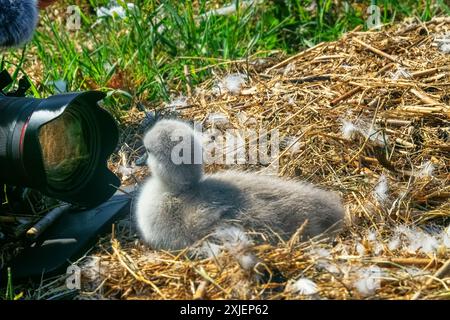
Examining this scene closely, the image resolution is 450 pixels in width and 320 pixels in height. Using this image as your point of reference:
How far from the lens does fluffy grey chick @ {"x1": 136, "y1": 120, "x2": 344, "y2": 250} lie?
2.96 meters

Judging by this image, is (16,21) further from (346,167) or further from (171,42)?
(171,42)

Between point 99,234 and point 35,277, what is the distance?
34cm

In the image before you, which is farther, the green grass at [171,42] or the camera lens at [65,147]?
the green grass at [171,42]

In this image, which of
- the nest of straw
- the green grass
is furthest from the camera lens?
the green grass

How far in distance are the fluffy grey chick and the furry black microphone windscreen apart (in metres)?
0.66

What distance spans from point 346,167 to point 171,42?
5.77 ft

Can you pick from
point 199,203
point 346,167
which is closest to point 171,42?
point 346,167

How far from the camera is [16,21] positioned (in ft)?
10.0

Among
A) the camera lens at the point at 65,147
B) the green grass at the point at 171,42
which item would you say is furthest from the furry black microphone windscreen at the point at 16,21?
the green grass at the point at 171,42

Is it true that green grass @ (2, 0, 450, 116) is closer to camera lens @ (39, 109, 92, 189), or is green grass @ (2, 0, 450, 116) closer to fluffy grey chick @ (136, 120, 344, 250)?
camera lens @ (39, 109, 92, 189)

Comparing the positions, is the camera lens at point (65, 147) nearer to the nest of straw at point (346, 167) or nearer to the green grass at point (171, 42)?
the nest of straw at point (346, 167)

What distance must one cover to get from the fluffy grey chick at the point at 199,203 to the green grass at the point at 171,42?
135cm

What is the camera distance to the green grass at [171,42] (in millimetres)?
4504
